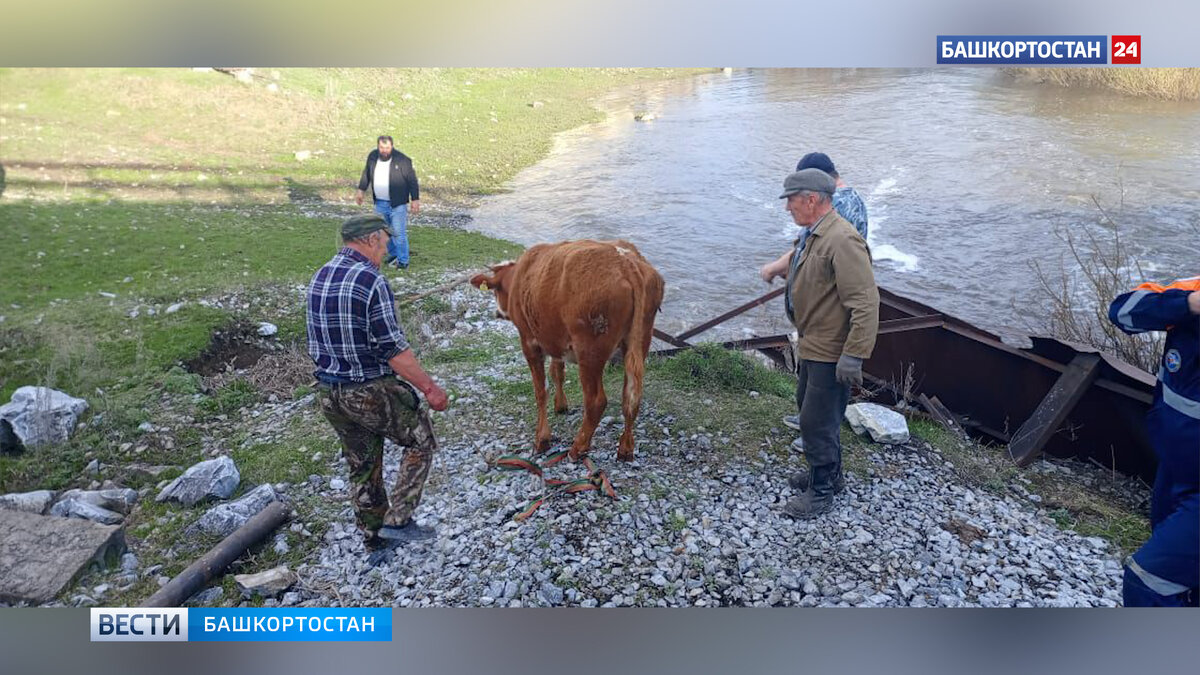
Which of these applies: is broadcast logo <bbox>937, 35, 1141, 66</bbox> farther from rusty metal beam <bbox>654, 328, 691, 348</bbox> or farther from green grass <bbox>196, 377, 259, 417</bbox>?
green grass <bbox>196, 377, 259, 417</bbox>

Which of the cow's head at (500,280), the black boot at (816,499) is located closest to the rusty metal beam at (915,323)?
the black boot at (816,499)

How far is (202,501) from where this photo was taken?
4.46 m

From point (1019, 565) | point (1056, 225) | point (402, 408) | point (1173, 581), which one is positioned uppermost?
point (1056, 225)

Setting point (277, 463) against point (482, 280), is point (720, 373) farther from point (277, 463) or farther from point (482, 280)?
point (277, 463)

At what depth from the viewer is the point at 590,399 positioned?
15.1 feet

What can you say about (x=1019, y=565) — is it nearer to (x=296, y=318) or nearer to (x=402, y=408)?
(x=402, y=408)

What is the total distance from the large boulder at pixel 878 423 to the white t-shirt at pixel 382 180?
5480mm

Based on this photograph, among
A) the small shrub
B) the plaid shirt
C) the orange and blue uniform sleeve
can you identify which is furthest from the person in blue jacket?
the plaid shirt

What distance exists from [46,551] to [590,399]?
3.26 m

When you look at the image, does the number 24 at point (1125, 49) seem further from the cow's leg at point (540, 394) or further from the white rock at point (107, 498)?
the white rock at point (107, 498)

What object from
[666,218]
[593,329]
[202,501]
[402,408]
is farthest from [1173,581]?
[666,218]

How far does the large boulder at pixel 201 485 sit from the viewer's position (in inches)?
175

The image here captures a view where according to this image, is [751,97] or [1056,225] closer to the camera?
[751,97]

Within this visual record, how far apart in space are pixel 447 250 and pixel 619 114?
2.79 meters
